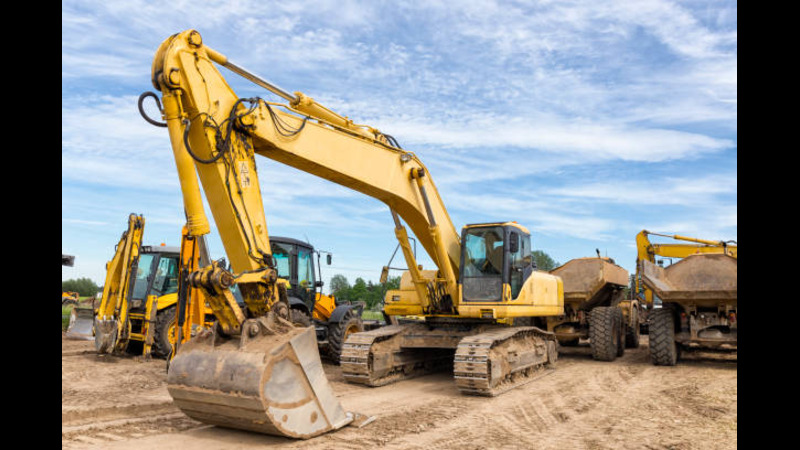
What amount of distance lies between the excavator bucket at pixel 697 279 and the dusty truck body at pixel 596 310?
1530 millimetres

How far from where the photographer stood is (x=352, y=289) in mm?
44406

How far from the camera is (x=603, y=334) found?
13.5 meters

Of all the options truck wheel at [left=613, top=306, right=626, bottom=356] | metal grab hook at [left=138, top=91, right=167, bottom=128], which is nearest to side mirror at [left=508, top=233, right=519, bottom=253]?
truck wheel at [left=613, top=306, right=626, bottom=356]

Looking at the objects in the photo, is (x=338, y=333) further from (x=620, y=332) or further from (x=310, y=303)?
(x=620, y=332)

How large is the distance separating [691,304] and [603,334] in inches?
80.6

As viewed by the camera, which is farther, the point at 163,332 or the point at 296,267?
the point at 296,267

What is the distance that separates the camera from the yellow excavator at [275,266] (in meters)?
5.94

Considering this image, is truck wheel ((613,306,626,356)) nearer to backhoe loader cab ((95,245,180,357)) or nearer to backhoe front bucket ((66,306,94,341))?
backhoe loader cab ((95,245,180,357))

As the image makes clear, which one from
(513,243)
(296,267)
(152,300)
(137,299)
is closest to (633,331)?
(513,243)

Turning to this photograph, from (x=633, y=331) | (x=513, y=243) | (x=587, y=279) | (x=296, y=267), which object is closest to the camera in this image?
(x=513, y=243)

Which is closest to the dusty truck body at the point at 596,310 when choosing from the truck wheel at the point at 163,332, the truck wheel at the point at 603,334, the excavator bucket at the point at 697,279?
the truck wheel at the point at 603,334

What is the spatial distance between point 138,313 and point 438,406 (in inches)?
325

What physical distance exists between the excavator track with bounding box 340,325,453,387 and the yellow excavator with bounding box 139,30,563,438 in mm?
27

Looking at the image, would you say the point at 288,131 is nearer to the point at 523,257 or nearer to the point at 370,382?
the point at 370,382
